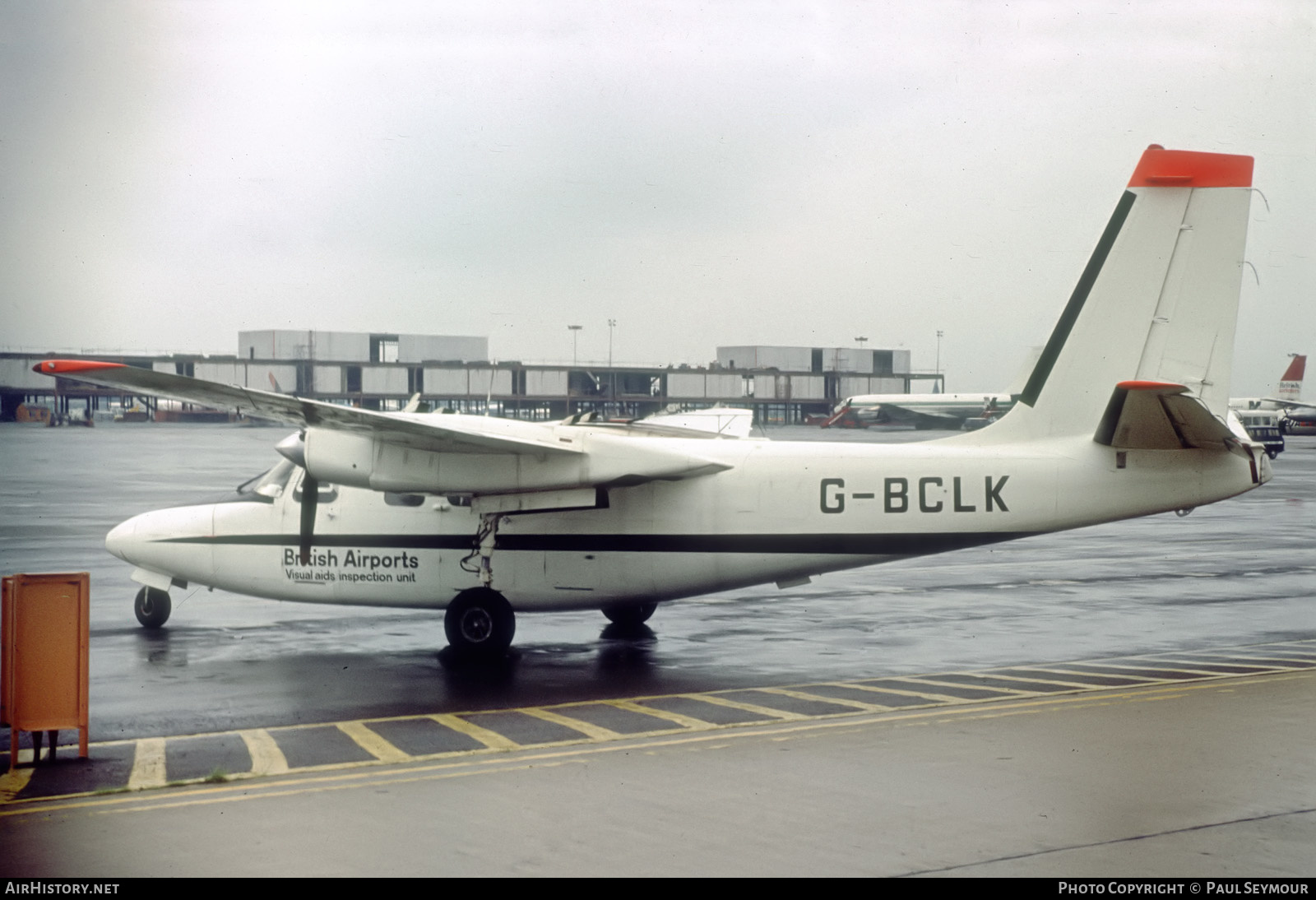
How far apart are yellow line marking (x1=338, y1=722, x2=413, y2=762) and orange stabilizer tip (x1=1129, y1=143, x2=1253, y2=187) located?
11044 millimetres

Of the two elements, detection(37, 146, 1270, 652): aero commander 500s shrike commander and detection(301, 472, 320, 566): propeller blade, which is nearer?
detection(37, 146, 1270, 652): aero commander 500s shrike commander

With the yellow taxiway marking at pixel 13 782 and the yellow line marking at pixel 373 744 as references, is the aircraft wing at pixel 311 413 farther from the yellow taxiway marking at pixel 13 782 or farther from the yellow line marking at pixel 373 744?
the yellow taxiway marking at pixel 13 782

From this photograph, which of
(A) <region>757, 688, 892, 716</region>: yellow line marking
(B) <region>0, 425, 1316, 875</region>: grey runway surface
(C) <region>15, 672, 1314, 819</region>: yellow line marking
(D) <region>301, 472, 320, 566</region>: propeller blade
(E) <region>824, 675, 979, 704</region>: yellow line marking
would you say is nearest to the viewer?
(B) <region>0, 425, 1316, 875</region>: grey runway surface

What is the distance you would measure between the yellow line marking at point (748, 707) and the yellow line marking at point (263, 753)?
14.1 ft

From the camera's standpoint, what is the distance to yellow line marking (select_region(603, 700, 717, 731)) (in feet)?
38.9

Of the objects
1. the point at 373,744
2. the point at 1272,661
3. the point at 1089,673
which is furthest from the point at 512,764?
the point at 1272,661

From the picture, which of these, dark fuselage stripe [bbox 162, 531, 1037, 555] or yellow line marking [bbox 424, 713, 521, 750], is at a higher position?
dark fuselage stripe [bbox 162, 531, 1037, 555]

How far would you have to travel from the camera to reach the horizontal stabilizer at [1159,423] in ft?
46.2

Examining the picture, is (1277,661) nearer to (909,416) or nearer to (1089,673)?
(1089,673)

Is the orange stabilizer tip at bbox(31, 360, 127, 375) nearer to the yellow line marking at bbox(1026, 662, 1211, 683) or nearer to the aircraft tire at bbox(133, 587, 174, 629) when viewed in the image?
the aircraft tire at bbox(133, 587, 174, 629)

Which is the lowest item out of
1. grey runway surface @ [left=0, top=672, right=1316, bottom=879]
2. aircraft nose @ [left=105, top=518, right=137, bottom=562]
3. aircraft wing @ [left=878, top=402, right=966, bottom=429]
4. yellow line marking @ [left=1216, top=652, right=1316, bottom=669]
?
A: yellow line marking @ [left=1216, top=652, right=1316, bottom=669]

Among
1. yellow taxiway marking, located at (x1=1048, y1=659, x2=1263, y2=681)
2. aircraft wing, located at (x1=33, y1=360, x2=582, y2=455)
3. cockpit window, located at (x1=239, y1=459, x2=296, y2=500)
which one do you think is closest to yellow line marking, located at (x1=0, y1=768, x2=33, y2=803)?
aircraft wing, located at (x1=33, y1=360, x2=582, y2=455)

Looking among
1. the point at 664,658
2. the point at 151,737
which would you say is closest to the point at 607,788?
the point at 151,737

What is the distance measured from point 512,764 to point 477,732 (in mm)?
1402
